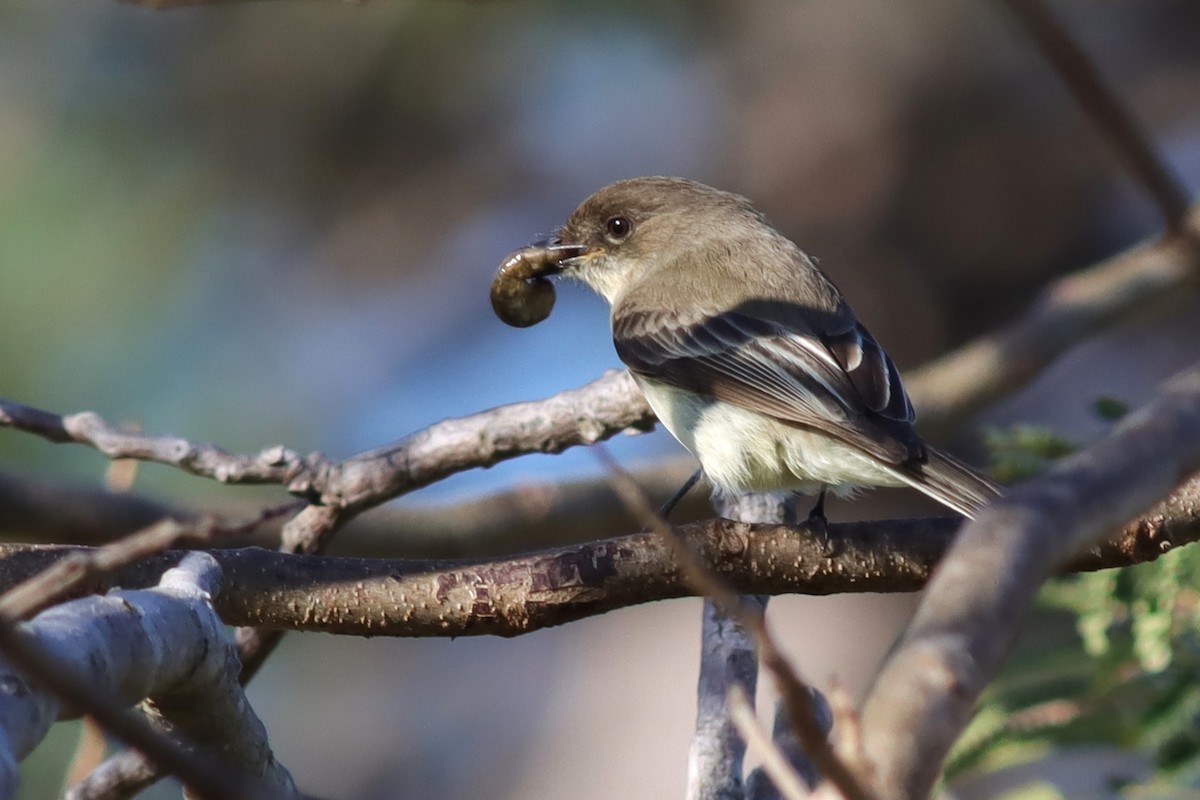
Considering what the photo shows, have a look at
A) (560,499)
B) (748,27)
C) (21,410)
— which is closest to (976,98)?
(748,27)

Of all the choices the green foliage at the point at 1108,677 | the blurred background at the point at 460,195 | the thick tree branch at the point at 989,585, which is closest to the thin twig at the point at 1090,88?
the thick tree branch at the point at 989,585

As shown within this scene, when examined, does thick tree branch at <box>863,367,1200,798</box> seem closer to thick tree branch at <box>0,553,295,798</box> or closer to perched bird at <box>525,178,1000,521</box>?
thick tree branch at <box>0,553,295,798</box>

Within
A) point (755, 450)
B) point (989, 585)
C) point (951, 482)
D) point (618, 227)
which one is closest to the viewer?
point (989, 585)

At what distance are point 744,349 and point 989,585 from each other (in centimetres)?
262

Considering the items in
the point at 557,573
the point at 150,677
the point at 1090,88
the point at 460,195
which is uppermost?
the point at 460,195

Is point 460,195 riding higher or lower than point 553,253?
higher

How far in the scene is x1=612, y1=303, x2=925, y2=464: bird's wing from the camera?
3.41 m

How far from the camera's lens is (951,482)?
10.3ft

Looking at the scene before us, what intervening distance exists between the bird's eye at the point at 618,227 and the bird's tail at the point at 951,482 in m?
1.84

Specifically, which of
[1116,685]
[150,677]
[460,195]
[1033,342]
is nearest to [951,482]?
[1116,685]

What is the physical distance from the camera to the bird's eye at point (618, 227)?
4.83 meters

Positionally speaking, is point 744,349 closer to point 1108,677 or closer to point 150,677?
point 1108,677

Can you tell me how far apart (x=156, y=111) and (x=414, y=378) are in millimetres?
2049

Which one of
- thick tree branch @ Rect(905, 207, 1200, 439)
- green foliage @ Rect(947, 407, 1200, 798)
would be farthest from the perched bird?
thick tree branch @ Rect(905, 207, 1200, 439)
